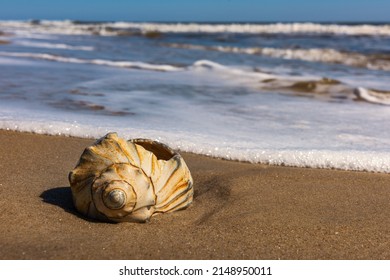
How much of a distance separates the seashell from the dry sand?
0.07m

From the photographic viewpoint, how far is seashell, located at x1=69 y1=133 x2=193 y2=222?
2484 mm

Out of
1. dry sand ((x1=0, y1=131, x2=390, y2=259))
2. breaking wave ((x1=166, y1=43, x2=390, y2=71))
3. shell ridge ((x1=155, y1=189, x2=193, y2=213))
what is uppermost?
shell ridge ((x1=155, y1=189, x2=193, y2=213))

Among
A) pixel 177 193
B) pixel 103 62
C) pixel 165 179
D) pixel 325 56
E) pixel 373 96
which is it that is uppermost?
Result: pixel 165 179

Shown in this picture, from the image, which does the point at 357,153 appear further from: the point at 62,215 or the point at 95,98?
the point at 95,98

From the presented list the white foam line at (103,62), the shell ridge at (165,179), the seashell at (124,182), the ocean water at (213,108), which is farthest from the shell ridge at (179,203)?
the white foam line at (103,62)

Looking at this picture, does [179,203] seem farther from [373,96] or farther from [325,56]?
[325,56]

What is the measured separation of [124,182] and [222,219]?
23.2 inches

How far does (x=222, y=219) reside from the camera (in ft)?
9.16

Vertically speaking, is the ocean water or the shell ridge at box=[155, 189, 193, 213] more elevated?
the shell ridge at box=[155, 189, 193, 213]

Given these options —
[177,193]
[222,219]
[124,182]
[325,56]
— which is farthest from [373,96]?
[325,56]

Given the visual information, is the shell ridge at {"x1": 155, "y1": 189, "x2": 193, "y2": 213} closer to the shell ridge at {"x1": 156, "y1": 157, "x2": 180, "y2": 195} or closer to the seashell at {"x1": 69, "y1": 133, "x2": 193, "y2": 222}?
the seashell at {"x1": 69, "y1": 133, "x2": 193, "y2": 222}

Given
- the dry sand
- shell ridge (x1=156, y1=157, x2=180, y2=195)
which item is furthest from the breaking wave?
shell ridge (x1=156, y1=157, x2=180, y2=195)
